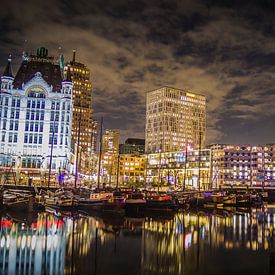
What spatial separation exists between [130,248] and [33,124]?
342ft

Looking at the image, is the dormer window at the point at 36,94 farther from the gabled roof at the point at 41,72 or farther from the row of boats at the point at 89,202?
the row of boats at the point at 89,202

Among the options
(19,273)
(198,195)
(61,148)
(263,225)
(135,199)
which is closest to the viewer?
(19,273)

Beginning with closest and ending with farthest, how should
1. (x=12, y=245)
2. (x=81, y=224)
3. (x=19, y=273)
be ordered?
(x=19, y=273)
(x=12, y=245)
(x=81, y=224)

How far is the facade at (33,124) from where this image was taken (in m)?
129

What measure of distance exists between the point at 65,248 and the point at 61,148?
9970 cm

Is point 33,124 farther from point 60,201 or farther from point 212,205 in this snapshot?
point 212,205

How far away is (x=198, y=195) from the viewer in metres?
100

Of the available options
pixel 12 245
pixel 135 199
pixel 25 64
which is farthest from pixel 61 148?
pixel 12 245

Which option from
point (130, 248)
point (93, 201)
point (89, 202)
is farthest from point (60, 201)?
point (130, 248)

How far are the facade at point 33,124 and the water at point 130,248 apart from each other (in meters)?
77.6

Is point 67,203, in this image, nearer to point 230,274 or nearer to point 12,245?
point 12,245

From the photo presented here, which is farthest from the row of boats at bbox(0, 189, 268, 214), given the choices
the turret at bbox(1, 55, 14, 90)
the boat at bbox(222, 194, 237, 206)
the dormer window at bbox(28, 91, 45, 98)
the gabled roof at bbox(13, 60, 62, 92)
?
the gabled roof at bbox(13, 60, 62, 92)

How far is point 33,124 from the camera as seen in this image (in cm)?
13375

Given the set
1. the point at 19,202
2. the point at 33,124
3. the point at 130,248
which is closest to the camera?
the point at 130,248
